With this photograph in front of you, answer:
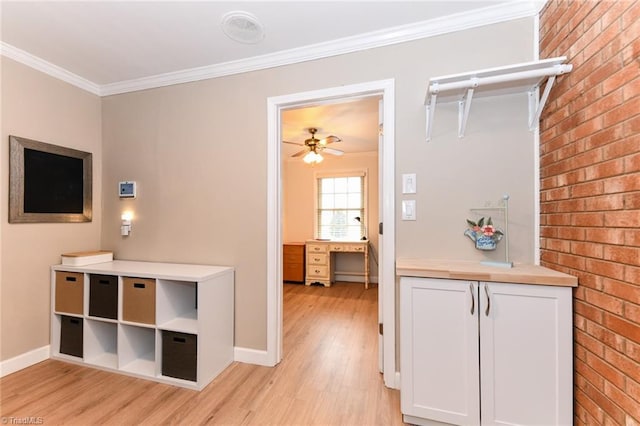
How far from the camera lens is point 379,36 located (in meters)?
1.92

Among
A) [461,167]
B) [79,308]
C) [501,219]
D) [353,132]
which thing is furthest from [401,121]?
[79,308]

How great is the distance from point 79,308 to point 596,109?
3.56m

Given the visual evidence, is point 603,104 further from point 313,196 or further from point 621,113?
point 313,196

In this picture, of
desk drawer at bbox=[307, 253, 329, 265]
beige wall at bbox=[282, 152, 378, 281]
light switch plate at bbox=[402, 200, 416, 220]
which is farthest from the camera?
beige wall at bbox=[282, 152, 378, 281]

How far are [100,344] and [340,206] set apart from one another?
398 centimetres

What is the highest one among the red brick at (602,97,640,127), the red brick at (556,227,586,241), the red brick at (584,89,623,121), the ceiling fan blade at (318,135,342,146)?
the ceiling fan blade at (318,135,342,146)

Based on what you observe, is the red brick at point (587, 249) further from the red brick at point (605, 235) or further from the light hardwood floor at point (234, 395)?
the light hardwood floor at point (234, 395)

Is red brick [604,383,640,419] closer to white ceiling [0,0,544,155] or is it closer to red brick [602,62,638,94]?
red brick [602,62,638,94]

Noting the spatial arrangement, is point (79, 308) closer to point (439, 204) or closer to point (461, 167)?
point (439, 204)

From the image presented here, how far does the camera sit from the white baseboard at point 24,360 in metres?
2.02

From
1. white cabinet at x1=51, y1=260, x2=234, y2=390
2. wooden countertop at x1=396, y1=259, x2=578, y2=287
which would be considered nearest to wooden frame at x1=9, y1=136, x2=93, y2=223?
white cabinet at x1=51, y1=260, x2=234, y2=390

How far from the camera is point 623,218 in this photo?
107 cm

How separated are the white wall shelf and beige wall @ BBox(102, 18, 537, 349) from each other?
0.06 metres

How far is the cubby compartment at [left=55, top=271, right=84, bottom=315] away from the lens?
7.23 ft
